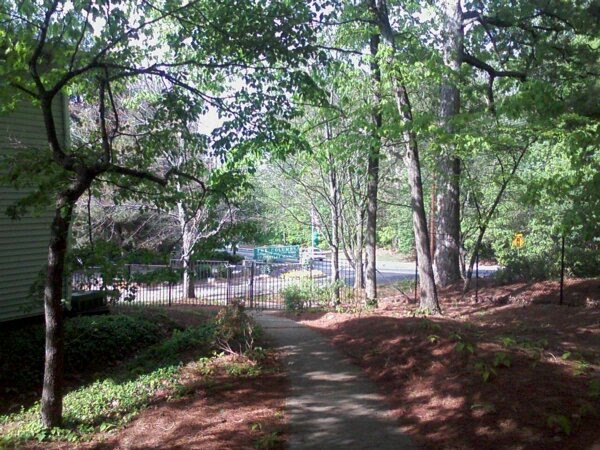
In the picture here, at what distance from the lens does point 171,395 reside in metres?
6.87

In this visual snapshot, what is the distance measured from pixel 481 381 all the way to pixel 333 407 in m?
1.56

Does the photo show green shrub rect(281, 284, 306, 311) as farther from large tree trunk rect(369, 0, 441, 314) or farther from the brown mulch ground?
the brown mulch ground

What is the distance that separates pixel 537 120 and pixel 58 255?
8.51 m

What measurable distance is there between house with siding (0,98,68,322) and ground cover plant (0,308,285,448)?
5.19ft

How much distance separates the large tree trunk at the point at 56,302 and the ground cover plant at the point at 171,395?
0.27 metres

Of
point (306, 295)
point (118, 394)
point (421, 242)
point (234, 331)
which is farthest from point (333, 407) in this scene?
point (306, 295)

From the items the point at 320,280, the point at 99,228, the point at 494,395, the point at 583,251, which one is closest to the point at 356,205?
the point at 320,280

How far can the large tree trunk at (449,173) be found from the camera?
13.1 meters

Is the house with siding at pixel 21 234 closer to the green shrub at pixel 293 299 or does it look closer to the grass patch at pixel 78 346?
the grass patch at pixel 78 346

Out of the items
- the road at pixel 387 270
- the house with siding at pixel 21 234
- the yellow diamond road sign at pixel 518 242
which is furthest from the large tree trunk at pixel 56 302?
the road at pixel 387 270

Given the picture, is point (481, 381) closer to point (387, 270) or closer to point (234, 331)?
point (234, 331)

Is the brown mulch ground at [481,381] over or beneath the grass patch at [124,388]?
over

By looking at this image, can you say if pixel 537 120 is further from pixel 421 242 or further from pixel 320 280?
pixel 320 280

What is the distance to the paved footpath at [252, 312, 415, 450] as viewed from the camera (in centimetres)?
491
